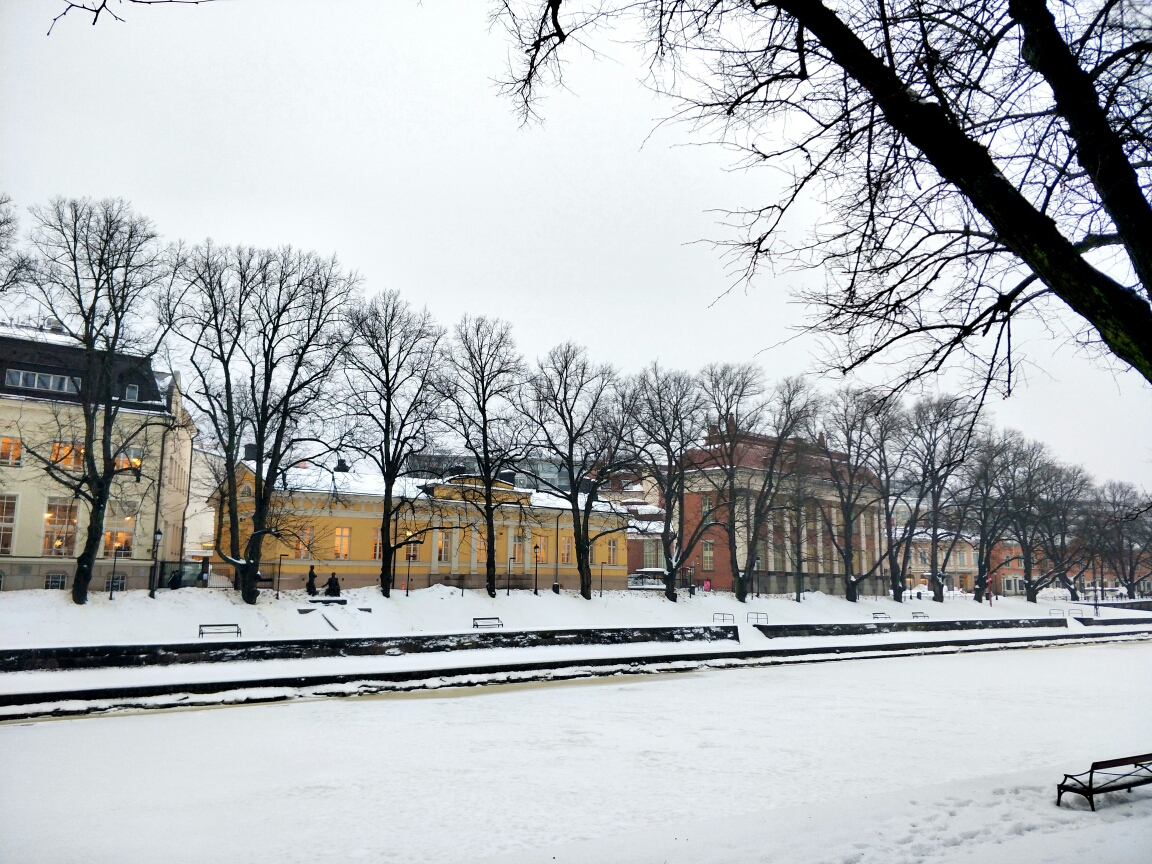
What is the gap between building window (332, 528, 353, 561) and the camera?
4406 cm

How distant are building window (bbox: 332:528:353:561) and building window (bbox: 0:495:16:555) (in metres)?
14.8

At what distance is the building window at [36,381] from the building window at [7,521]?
588 cm

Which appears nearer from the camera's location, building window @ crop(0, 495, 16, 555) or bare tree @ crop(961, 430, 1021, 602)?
building window @ crop(0, 495, 16, 555)

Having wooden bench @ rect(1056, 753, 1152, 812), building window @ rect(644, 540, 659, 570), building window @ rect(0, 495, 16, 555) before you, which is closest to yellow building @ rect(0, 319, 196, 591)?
building window @ rect(0, 495, 16, 555)

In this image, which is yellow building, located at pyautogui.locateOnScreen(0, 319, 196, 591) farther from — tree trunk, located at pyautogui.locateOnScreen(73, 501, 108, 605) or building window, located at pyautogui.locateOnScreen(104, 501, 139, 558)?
tree trunk, located at pyautogui.locateOnScreen(73, 501, 108, 605)

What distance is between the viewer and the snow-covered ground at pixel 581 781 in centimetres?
686

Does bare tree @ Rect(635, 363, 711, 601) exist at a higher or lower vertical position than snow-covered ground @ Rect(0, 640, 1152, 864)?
higher

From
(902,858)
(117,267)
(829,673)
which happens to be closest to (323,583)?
(117,267)

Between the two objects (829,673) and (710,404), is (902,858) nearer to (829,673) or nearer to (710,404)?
(829,673)

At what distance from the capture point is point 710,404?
148ft

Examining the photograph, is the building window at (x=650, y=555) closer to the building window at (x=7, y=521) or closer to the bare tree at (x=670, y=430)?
→ the bare tree at (x=670, y=430)

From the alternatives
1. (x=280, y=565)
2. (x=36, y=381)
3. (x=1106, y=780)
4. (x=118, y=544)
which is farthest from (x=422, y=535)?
(x=1106, y=780)

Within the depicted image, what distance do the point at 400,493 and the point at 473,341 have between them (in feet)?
40.1

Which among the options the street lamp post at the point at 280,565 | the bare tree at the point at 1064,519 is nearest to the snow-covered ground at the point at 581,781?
the street lamp post at the point at 280,565
